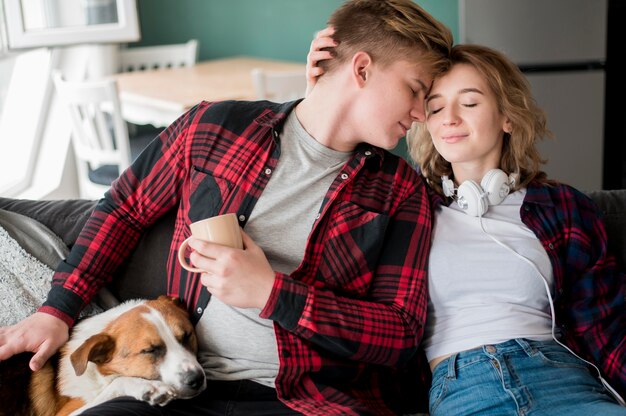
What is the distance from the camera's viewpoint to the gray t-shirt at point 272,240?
1631mm

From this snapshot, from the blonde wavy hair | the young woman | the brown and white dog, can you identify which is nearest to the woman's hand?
the young woman

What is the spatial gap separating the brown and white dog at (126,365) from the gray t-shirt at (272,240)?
0.07 meters

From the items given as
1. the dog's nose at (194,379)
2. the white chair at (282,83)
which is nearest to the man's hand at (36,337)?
the dog's nose at (194,379)

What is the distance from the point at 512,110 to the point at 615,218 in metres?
0.42

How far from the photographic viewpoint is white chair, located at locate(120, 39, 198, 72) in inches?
200

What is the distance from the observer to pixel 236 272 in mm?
1452

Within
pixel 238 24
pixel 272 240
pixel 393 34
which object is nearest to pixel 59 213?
pixel 272 240

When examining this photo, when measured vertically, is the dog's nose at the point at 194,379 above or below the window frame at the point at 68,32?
below

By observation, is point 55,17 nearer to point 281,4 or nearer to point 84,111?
point 84,111

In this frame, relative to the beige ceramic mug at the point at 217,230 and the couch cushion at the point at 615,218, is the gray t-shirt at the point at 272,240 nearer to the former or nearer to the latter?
the beige ceramic mug at the point at 217,230

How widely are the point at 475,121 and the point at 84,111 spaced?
2439 mm

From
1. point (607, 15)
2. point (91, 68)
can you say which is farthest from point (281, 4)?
point (607, 15)

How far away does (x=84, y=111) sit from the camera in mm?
3627

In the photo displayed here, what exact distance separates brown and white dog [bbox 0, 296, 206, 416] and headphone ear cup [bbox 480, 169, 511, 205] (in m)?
0.76
